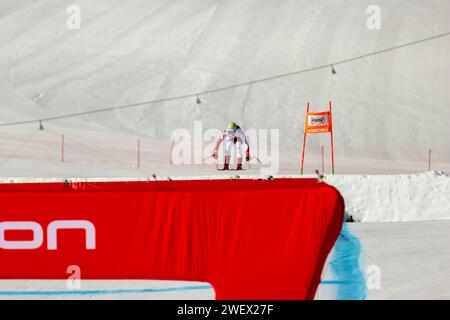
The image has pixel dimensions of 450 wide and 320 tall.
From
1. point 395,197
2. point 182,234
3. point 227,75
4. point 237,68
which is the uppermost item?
point 237,68

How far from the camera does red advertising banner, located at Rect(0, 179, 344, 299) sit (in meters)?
6.59

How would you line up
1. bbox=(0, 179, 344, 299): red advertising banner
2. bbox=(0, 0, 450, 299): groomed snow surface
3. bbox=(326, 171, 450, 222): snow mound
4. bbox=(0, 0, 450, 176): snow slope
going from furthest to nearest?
1. bbox=(0, 0, 450, 176): snow slope
2. bbox=(0, 0, 450, 299): groomed snow surface
3. bbox=(326, 171, 450, 222): snow mound
4. bbox=(0, 179, 344, 299): red advertising banner

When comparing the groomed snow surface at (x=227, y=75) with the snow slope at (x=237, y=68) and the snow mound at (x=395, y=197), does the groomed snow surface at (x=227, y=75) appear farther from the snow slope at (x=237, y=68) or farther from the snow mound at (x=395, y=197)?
the snow mound at (x=395, y=197)

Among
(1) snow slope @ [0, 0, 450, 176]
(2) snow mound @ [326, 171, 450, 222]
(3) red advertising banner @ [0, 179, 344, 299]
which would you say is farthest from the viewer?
(1) snow slope @ [0, 0, 450, 176]

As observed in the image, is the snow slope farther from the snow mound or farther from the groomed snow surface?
the snow mound

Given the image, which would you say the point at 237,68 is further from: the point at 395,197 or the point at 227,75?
the point at 395,197

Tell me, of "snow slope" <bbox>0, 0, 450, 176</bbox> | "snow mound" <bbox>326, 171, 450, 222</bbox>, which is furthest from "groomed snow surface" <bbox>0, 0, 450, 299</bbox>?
"snow mound" <bbox>326, 171, 450, 222</bbox>

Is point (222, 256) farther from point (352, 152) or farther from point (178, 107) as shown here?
point (178, 107)

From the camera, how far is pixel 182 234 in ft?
A: 22.2

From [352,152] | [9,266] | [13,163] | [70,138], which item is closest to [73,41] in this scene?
[70,138]

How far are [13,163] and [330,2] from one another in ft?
112

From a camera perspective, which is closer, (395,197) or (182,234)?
(182,234)

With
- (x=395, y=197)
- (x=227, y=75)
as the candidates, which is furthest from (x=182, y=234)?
(x=227, y=75)

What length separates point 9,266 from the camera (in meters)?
6.73
